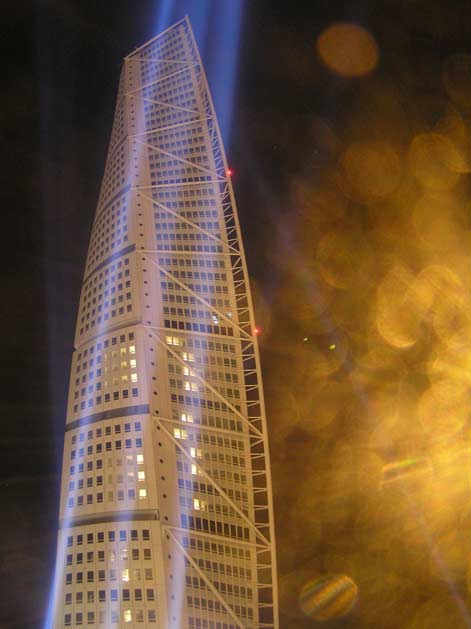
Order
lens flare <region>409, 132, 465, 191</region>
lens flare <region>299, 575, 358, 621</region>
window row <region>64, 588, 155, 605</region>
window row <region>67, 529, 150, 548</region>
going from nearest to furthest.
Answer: lens flare <region>299, 575, 358, 621</region> < lens flare <region>409, 132, 465, 191</region> < window row <region>64, 588, 155, 605</region> < window row <region>67, 529, 150, 548</region>

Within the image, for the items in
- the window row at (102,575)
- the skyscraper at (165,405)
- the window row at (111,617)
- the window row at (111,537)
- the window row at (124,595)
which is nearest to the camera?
the window row at (111,617)

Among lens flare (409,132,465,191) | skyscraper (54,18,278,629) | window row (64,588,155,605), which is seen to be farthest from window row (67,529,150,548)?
lens flare (409,132,465,191)

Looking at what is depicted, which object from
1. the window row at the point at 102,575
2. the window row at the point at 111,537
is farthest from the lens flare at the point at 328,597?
the window row at the point at 111,537

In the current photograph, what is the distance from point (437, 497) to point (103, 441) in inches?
828

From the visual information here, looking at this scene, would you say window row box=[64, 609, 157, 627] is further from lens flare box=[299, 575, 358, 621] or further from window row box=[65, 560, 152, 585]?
lens flare box=[299, 575, 358, 621]

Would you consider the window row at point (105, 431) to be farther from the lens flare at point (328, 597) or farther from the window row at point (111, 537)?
the lens flare at point (328, 597)

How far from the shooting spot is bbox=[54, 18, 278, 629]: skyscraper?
36188 mm

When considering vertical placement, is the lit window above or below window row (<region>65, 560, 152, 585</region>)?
below

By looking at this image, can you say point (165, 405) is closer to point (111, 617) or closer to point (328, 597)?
point (111, 617)

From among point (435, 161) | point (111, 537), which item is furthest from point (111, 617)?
point (435, 161)

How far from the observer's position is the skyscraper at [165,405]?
36188 mm

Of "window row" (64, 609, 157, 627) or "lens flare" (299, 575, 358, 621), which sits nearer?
"lens flare" (299, 575, 358, 621)

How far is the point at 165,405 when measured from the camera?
1558 inches

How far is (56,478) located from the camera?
38.7 metres
